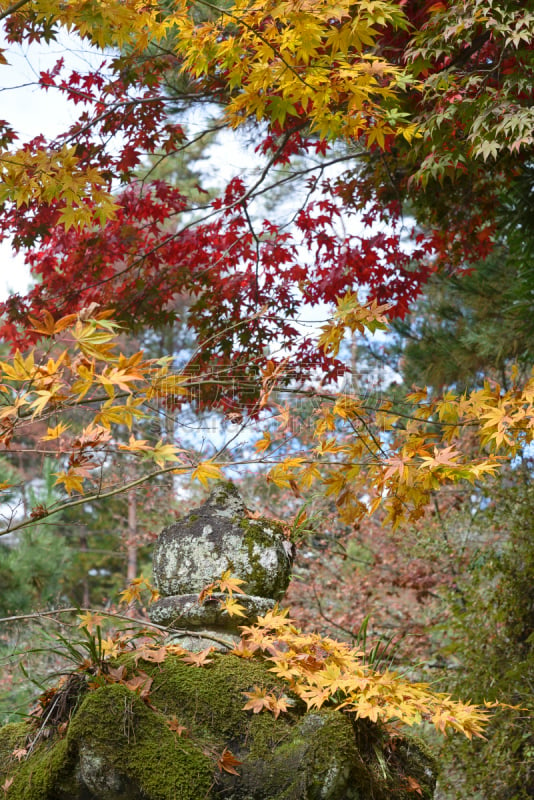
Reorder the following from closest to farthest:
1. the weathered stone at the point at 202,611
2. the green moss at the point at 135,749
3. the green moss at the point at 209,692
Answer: the green moss at the point at 135,749 < the green moss at the point at 209,692 < the weathered stone at the point at 202,611

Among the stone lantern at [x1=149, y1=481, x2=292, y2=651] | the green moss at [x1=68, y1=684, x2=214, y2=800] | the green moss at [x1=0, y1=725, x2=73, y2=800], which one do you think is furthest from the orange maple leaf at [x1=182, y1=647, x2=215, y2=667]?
the green moss at [x1=0, y1=725, x2=73, y2=800]

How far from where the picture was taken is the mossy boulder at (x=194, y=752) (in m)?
1.95

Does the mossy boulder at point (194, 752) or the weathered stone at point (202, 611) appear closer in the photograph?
the mossy boulder at point (194, 752)

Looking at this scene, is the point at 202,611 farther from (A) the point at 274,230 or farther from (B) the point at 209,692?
(A) the point at 274,230

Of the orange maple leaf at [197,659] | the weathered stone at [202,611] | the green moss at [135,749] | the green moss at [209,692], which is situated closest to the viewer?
the green moss at [135,749]

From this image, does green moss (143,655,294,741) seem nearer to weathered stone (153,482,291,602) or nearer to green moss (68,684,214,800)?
green moss (68,684,214,800)

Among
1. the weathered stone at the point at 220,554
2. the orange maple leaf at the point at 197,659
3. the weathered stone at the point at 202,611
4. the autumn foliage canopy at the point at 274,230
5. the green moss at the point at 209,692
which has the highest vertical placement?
the autumn foliage canopy at the point at 274,230

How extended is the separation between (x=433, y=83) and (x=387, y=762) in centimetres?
259

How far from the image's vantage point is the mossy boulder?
195 centimetres

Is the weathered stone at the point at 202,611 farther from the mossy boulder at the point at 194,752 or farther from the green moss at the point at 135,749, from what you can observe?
the green moss at the point at 135,749

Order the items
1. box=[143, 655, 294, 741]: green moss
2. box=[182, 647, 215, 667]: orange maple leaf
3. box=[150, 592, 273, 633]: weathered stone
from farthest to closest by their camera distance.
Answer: box=[150, 592, 273, 633]: weathered stone
box=[182, 647, 215, 667]: orange maple leaf
box=[143, 655, 294, 741]: green moss

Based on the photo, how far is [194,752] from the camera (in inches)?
79.4

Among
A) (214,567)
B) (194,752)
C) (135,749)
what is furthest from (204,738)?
(214,567)

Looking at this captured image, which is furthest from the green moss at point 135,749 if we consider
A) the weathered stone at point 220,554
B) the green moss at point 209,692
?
the weathered stone at point 220,554
